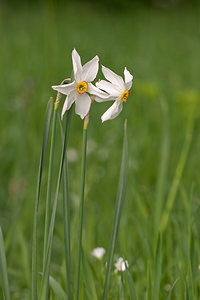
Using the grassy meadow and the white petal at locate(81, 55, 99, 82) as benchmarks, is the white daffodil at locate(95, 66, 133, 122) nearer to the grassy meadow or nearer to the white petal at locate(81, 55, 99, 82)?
the white petal at locate(81, 55, 99, 82)

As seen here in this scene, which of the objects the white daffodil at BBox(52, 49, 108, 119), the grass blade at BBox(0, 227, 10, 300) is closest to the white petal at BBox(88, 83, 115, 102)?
the white daffodil at BBox(52, 49, 108, 119)

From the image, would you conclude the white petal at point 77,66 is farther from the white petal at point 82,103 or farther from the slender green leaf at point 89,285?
the slender green leaf at point 89,285

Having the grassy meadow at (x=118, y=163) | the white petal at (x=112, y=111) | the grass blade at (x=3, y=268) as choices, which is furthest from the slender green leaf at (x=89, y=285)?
the white petal at (x=112, y=111)

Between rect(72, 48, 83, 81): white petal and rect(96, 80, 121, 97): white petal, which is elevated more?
rect(72, 48, 83, 81): white petal

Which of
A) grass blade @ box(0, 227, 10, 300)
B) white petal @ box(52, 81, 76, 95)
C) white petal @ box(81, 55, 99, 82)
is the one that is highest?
white petal @ box(81, 55, 99, 82)

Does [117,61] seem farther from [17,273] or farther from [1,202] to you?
[17,273]

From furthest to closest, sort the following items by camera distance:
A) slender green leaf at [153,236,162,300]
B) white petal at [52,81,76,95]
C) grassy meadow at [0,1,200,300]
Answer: grassy meadow at [0,1,200,300], slender green leaf at [153,236,162,300], white petal at [52,81,76,95]
